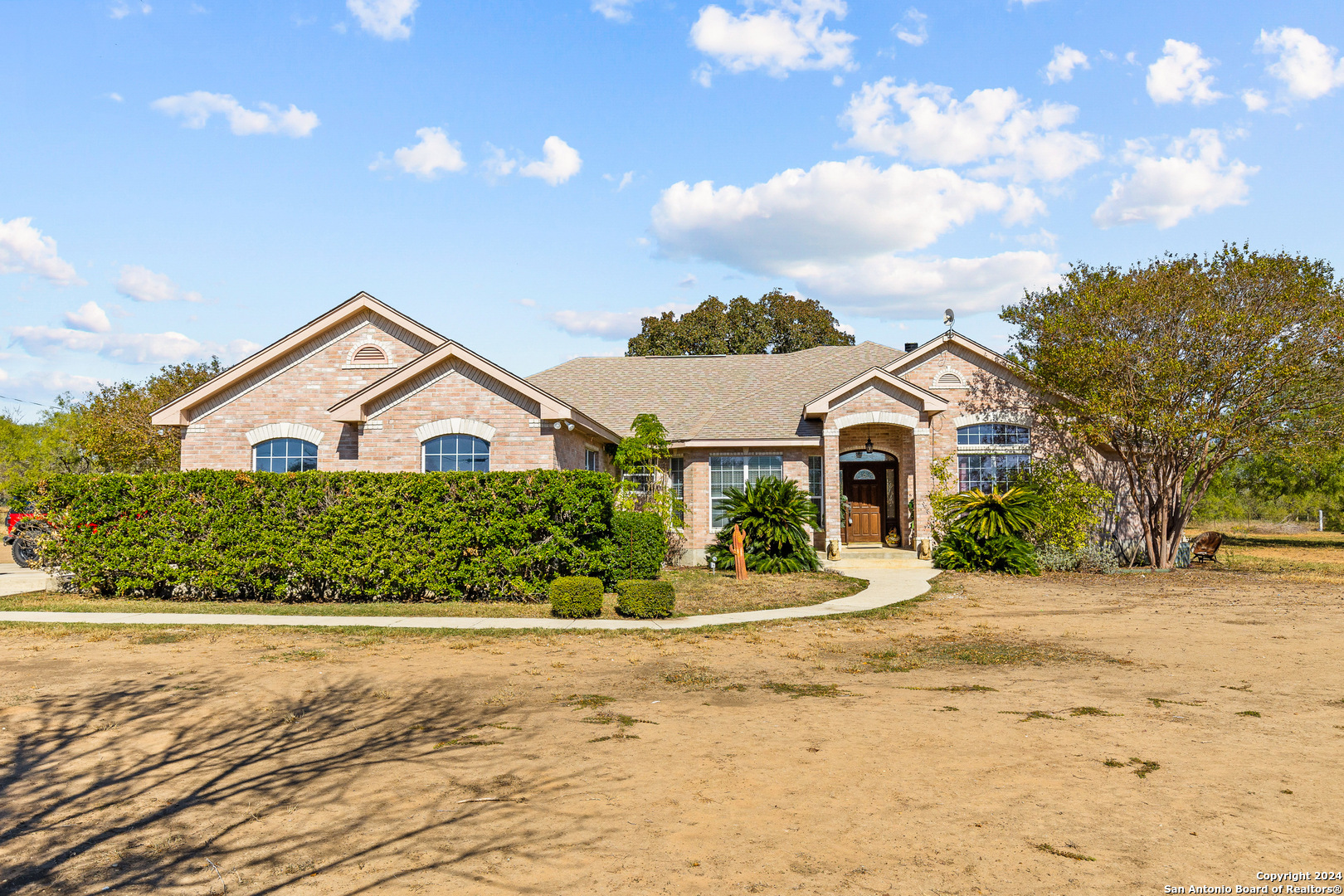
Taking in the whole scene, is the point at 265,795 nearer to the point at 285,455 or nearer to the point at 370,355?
the point at 285,455

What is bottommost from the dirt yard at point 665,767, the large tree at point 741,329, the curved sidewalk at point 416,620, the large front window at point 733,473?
the dirt yard at point 665,767

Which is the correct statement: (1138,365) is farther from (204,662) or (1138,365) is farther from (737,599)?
(204,662)

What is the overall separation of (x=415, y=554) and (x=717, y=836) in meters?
11.1

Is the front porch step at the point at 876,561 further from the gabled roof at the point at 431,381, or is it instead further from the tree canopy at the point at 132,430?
the tree canopy at the point at 132,430

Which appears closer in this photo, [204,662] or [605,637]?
[204,662]

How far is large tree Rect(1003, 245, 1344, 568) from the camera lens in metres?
18.8

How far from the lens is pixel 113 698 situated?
27.0 ft

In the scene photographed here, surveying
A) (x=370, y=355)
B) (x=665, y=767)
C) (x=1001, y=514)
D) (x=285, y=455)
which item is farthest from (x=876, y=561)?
(x=665, y=767)

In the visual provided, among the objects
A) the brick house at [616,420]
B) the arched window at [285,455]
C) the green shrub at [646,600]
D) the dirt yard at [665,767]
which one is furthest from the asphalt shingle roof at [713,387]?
the dirt yard at [665,767]

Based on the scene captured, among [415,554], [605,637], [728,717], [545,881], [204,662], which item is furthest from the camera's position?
[415,554]

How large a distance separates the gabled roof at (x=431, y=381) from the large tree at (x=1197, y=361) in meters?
12.2

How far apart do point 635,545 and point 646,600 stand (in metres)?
3.55

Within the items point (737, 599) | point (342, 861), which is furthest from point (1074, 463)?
point (342, 861)

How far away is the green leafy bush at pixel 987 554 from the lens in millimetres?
19812
